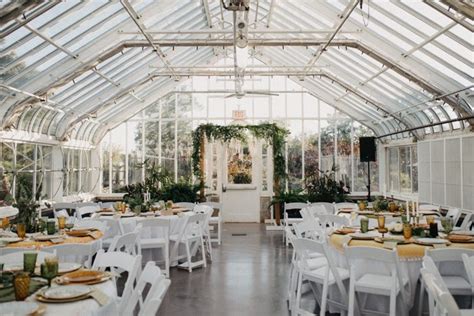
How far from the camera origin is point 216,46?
9055mm

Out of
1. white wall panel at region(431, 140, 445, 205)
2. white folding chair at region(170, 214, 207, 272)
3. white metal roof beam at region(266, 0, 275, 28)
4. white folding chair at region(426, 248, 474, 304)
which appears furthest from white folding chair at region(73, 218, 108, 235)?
white wall panel at region(431, 140, 445, 205)

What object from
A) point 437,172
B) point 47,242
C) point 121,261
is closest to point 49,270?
point 121,261

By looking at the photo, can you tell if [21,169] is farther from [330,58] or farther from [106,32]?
[330,58]

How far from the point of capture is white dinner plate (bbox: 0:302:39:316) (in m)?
2.38

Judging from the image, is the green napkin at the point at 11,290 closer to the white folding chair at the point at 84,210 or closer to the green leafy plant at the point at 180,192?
the white folding chair at the point at 84,210

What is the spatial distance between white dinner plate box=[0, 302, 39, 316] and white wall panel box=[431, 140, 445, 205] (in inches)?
341

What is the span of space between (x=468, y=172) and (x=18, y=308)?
7.82 meters

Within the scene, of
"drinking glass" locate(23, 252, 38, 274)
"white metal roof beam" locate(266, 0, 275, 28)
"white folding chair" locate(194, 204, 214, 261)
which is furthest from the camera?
"white metal roof beam" locate(266, 0, 275, 28)

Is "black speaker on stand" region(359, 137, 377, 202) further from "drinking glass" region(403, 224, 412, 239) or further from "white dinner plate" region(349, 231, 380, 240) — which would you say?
"drinking glass" region(403, 224, 412, 239)

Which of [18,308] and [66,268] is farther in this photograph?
[66,268]

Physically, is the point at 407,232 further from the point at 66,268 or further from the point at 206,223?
the point at 206,223

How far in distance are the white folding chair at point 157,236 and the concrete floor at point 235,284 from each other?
1.19 ft

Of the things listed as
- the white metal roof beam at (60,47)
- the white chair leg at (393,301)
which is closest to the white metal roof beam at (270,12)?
the white metal roof beam at (60,47)

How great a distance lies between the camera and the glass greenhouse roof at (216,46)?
6.52 metres
